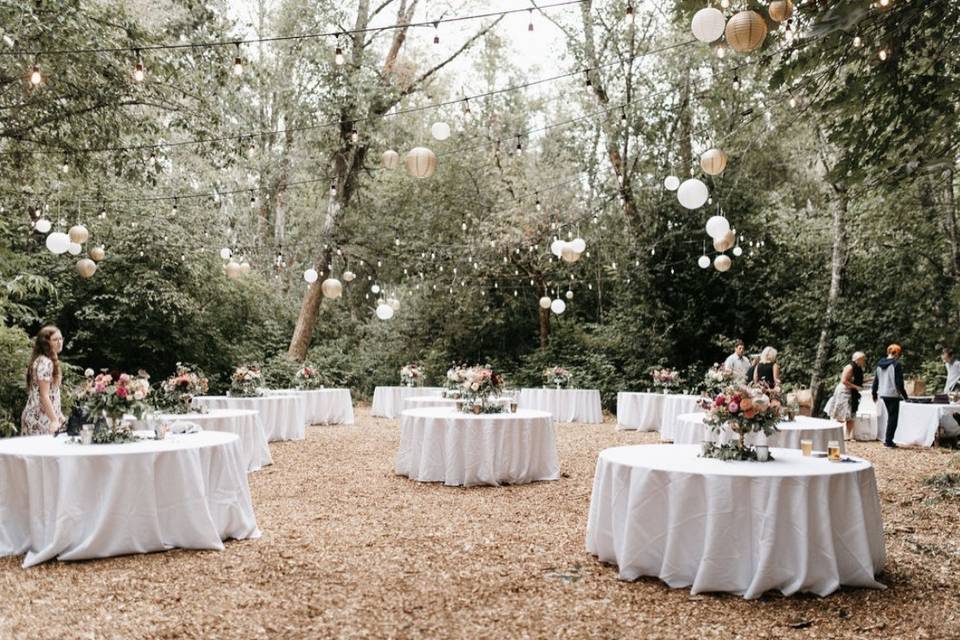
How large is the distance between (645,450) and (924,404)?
796cm

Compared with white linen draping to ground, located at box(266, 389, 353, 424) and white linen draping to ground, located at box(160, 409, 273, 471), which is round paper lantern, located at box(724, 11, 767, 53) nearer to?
white linen draping to ground, located at box(160, 409, 273, 471)

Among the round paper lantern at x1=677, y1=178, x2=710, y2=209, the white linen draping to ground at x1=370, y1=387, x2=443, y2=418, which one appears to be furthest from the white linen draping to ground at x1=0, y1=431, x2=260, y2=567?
the white linen draping to ground at x1=370, y1=387, x2=443, y2=418

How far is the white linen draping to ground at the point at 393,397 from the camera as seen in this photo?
613 inches

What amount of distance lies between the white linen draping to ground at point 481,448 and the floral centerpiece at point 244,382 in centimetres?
435

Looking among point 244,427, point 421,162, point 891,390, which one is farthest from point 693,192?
point 891,390

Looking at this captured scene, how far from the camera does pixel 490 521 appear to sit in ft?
19.0

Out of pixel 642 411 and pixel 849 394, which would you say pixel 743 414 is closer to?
pixel 849 394

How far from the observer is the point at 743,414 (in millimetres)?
4445

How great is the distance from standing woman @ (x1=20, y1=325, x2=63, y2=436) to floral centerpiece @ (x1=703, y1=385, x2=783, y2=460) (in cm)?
474

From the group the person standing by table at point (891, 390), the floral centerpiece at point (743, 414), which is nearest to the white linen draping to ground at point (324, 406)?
the person standing by table at point (891, 390)

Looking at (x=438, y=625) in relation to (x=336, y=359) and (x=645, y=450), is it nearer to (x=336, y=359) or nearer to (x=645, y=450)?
(x=645, y=450)

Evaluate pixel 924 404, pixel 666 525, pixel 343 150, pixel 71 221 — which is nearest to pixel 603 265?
pixel 343 150

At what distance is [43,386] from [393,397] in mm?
10089

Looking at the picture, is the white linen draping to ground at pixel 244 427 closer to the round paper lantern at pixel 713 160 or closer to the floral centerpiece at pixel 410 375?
the round paper lantern at pixel 713 160
